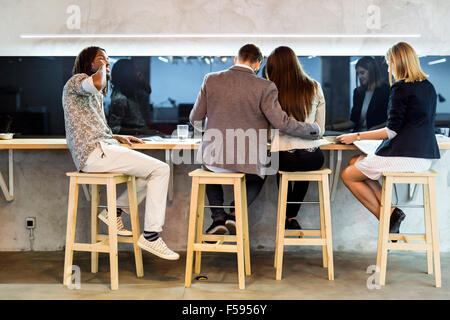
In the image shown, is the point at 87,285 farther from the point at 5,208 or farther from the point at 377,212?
the point at 377,212

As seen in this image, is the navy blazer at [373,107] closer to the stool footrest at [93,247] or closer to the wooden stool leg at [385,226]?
the wooden stool leg at [385,226]

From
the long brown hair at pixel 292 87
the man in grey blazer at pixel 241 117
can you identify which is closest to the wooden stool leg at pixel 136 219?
the man in grey blazer at pixel 241 117

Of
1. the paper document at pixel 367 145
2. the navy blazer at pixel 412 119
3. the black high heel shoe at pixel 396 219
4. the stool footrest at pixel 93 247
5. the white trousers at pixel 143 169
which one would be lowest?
the stool footrest at pixel 93 247

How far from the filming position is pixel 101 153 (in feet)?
9.84

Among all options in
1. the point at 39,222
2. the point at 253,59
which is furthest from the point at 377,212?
the point at 39,222

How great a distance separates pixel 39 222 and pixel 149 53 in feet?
5.67

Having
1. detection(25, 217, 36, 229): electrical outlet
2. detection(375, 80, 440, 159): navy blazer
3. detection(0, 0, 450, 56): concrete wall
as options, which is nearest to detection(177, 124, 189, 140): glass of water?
detection(0, 0, 450, 56): concrete wall

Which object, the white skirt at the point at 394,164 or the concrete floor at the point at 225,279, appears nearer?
the concrete floor at the point at 225,279

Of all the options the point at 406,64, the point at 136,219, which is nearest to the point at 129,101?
the point at 136,219

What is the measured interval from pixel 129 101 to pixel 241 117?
1954mm

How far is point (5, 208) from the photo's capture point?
3832 mm

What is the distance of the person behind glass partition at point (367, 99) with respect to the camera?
4.54m

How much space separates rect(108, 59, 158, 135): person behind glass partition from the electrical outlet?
3.70 feet

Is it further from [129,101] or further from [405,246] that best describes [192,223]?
[129,101]
